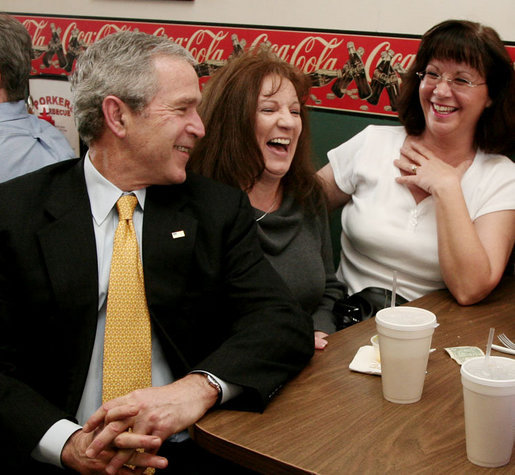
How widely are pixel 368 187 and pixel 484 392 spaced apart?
149 cm

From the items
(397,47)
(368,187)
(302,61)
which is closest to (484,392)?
(368,187)

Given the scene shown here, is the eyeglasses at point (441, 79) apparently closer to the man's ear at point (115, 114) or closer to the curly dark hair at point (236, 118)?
the curly dark hair at point (236, 118)

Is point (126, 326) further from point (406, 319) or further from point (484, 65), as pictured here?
point (484, 65)

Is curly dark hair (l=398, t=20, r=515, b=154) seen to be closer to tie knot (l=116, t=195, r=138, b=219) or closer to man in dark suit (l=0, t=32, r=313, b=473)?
man in dark suit (l=0, t=32, r=313, b=473)

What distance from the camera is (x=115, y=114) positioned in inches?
77.2

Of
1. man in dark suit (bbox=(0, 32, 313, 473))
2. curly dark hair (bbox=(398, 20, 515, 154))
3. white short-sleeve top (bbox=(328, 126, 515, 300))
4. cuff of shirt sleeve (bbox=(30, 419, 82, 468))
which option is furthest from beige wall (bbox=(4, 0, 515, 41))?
cuff of shirt sleeve (bbox=(30, 419, 82, 468))

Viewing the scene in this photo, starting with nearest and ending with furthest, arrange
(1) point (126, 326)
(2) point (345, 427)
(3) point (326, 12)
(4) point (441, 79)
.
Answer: (2) point (345, 427) → (1) point (126, 326) → (4) point (441, 79) → (3) point (326, 12)

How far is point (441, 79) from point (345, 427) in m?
1.52

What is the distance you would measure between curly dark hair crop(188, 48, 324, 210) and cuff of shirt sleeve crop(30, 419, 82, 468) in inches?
42.5

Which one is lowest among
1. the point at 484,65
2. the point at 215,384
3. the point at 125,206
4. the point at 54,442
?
the point at 54,442

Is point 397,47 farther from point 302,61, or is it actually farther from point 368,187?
point 368,187

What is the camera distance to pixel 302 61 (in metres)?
3.19

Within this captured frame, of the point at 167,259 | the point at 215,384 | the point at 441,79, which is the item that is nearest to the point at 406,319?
the point at 215,384

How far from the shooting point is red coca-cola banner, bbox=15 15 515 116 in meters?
2.95
